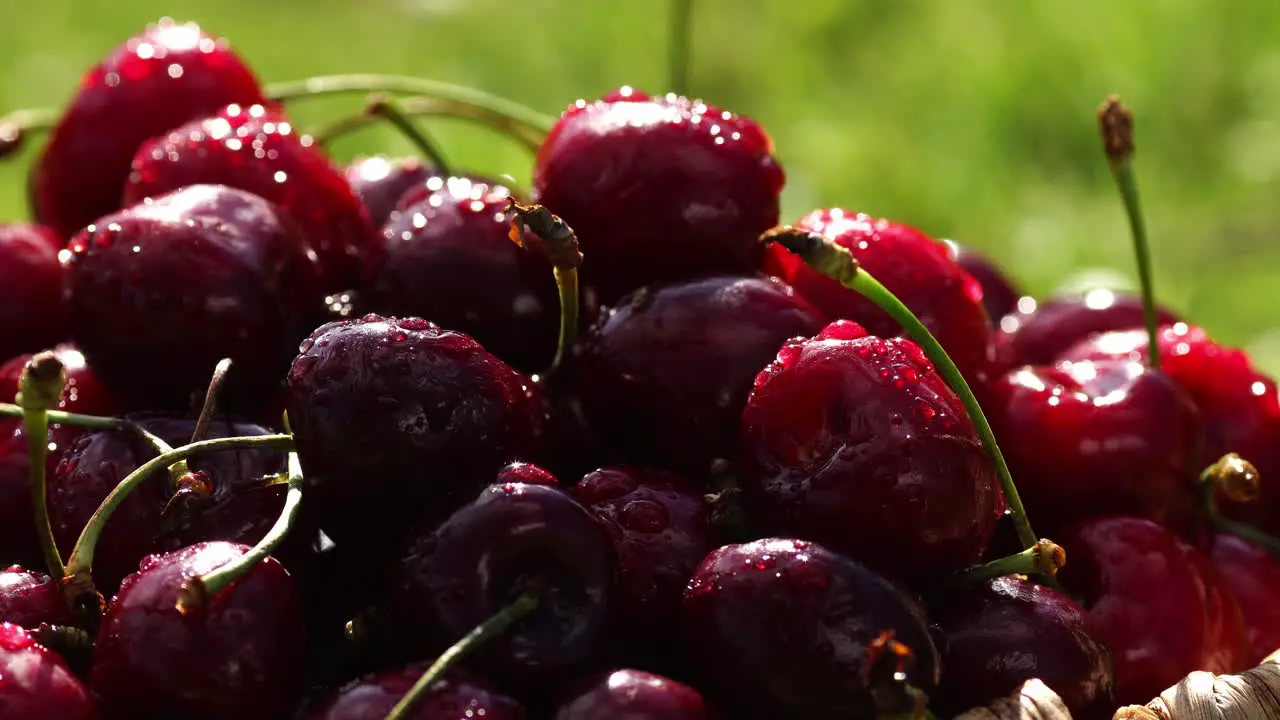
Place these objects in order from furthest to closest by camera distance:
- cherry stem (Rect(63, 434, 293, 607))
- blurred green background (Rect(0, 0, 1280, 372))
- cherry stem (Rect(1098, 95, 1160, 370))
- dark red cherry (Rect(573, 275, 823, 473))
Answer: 1. blurred green background (Rect(0, 0, 1280, 372))
2. cherry stem (Rect(1098, 95, 1160, 370))
3. dark red cherry (Rect(573, 275, 823, 473))
4. cherry stem (Rect(63, 434, 293, 607))

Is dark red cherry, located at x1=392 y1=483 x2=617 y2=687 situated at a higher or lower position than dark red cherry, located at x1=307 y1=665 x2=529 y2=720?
higher

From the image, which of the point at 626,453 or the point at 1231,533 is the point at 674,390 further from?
the point at 1231,533

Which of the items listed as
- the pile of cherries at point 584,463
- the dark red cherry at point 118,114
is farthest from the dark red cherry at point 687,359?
the dark red cherry at point 118,114

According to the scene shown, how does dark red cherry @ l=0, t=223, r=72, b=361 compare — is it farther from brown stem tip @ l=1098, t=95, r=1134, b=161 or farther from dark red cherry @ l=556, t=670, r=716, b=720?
brown stem tip @ l=1098, t=95, r=1134, b=161

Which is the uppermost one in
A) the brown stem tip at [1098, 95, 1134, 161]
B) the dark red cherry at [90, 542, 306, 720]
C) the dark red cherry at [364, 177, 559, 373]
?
the brown stem tip at [1098, 95, 1134, 161]

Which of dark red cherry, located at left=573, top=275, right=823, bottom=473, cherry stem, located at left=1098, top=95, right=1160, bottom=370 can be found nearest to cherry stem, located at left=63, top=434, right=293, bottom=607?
dark red cherry, located at left=573, top=275, right=823, bottom=473

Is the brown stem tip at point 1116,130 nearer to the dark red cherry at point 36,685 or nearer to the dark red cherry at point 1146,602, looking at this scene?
the dark red cherry at point 1146,602

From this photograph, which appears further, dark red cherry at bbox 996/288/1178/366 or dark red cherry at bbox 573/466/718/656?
dark red cherry at bbox 996/288/1178/366

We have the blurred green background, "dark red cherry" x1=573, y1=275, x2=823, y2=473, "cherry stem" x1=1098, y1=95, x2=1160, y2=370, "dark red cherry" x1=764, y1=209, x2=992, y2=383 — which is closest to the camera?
"dark red cherry" x1=573, y1=275, x2=823, y2=473

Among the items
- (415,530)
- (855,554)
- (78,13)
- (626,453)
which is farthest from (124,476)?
(78,13)
